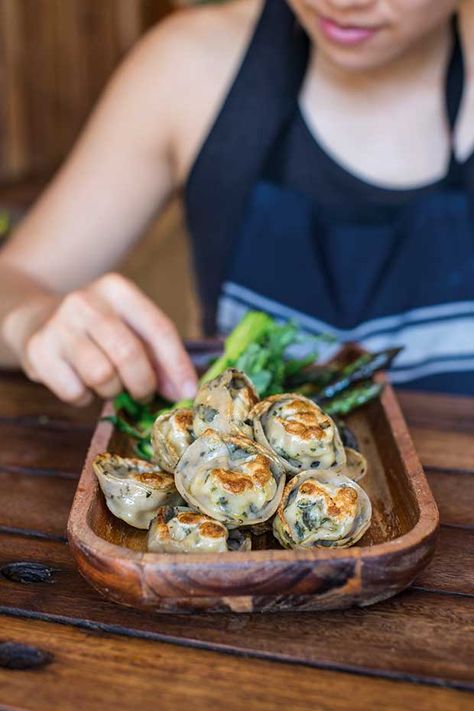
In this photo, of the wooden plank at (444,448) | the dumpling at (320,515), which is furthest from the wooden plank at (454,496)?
the dumpling at (320,515)

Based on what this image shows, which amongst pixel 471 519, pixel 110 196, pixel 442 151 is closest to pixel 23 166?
pixel 110 196

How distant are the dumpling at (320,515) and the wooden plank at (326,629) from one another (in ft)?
0.22

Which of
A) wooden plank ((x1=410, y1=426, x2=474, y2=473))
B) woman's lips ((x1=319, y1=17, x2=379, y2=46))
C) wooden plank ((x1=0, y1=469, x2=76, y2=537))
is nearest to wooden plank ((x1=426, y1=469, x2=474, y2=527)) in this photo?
wooden plank ((x1=410, y1=426, x2=474, y2=473))

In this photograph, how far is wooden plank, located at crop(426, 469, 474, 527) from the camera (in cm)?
102

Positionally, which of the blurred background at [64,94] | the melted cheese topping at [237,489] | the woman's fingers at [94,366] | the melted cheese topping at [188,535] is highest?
the melted cheese topping at [237,489]

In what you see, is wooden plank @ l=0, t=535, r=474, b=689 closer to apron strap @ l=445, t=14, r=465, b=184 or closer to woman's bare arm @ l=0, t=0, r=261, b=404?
woman's bare arm @ l=0, t=0, r=261, b=404

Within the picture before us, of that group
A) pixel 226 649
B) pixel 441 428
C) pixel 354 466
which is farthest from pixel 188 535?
pixel 441 428

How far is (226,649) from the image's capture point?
0.74 meters

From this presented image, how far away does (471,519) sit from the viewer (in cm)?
102

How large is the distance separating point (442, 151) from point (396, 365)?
0.48 metres

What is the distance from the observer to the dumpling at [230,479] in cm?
80

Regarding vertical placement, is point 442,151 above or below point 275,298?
above

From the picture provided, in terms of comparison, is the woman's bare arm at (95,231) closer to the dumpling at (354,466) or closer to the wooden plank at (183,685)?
the dumpling at (354,466)

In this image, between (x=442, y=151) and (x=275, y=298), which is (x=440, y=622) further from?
(x=442, y=151)
